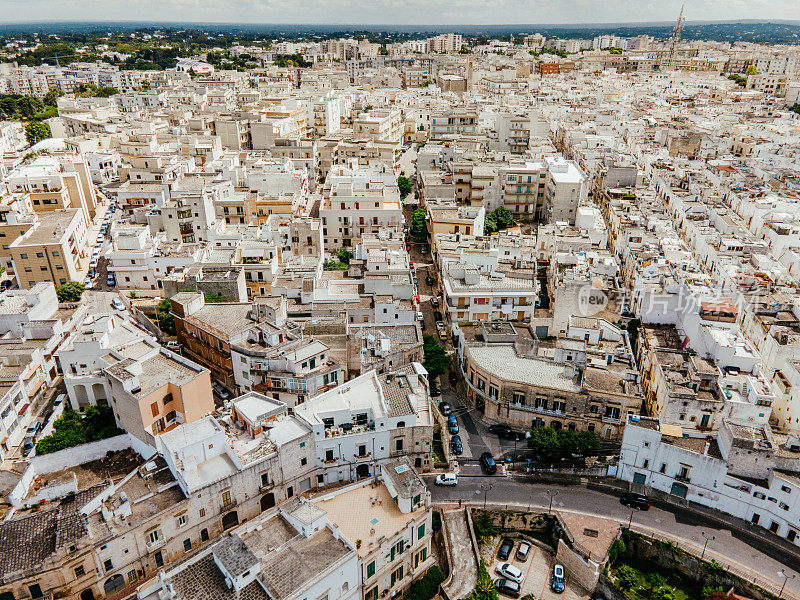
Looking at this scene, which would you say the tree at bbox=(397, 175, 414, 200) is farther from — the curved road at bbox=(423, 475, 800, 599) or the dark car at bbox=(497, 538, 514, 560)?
the dark car at bbox=(497, 538, 514, 560)

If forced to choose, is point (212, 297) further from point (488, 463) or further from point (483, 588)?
point (483, 588)

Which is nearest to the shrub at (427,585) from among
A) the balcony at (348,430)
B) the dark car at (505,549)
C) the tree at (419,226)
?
the dark car at (505,549)

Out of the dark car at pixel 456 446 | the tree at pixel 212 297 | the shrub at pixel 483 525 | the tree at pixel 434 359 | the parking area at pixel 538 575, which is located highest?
the tree at pixel 212 297

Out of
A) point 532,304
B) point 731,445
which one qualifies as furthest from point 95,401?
point 731,445

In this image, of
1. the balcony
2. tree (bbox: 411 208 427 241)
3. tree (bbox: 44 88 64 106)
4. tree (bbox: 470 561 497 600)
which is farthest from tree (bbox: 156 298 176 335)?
tree (bbox: 44 88 64 106)

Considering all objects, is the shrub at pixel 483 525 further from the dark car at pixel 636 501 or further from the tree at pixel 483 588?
the dark car at pixel 636 501

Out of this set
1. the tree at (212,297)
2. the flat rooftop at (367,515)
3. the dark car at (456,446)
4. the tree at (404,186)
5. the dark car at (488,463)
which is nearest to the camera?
the flat rooftop at (367,515)
